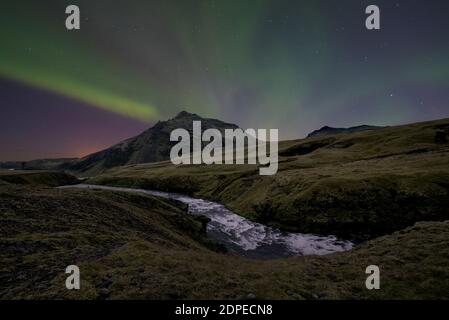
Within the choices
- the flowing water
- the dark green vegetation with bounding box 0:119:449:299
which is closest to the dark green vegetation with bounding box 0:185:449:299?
the dark green vegetation with bounding box 0:119:449:299

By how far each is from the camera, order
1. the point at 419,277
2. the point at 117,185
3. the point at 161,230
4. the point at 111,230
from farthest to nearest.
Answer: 1. the point at 117,185
2. the point at 161,230
3. the point at 111,230
4. the point at 419,277

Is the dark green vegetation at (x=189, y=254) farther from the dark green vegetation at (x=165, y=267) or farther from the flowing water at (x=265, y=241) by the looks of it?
the flowing water at (x=265, y=241)

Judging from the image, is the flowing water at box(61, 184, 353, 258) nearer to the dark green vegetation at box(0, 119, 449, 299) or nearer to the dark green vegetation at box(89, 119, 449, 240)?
the dark green vegetation at box(89, 119, 449, 240)

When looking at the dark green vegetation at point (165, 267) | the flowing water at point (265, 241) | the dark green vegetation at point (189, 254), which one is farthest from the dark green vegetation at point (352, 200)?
the dark green vegetation at point (165, 267)

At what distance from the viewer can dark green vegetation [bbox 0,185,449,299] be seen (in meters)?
10.8

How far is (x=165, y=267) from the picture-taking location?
13.2 metres

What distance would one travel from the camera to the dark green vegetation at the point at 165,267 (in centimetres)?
1078

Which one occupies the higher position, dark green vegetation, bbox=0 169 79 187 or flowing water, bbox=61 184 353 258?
dark green vegetation, bbox=0 169 79 187

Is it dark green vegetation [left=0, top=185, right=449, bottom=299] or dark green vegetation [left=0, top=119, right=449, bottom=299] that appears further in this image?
dark green vegetation [left=0, top=119, right=449, bottom=299]

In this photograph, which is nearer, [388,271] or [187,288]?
[187,288]
